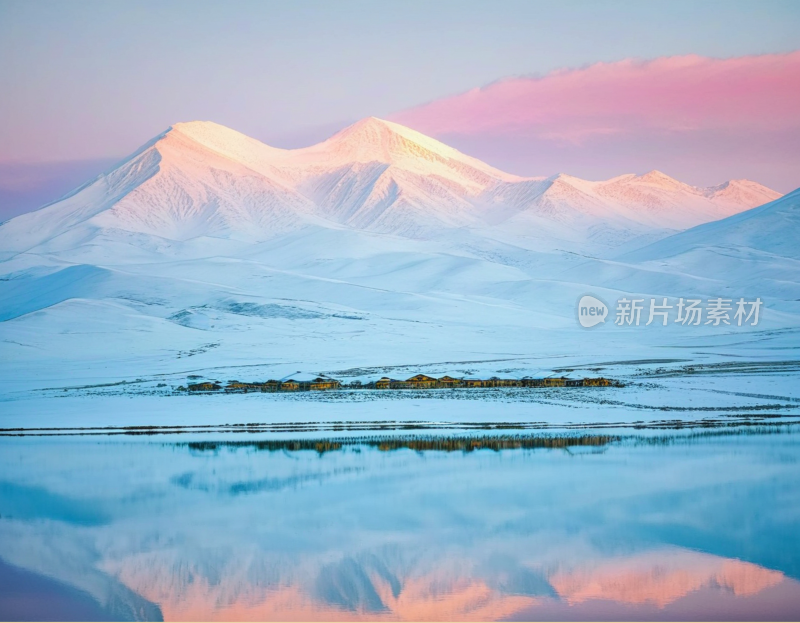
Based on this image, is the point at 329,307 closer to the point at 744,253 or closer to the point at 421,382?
the point at 421,382

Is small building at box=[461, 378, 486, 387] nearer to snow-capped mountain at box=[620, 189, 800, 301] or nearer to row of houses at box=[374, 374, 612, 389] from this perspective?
row of houses at box=[374, 374, 612, 389]

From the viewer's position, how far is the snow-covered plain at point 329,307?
37719 mm

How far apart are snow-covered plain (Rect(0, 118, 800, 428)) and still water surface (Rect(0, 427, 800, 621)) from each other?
844cm

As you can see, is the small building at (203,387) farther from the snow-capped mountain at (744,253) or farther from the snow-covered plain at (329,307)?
the snow-capped mountain at (744,253)

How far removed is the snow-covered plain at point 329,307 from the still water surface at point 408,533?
332 inches

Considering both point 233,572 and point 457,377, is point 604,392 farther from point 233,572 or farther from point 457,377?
point 233,572

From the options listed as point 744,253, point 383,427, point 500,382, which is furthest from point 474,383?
point 744,253

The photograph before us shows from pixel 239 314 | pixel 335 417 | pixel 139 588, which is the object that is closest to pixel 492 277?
pixel 239 314

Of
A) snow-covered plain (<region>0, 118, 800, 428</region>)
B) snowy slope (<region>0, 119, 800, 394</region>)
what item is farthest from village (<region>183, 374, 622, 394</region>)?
snowy slope (<region>0, 119, 800, 394</region>)

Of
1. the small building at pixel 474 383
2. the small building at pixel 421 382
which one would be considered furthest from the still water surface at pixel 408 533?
the small building at pixel 421 382

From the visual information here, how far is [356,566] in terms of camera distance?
14984 mm

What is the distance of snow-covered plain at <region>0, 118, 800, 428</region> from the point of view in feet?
124

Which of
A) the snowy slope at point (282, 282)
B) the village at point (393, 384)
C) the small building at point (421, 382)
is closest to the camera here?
the village at point (393, 384)

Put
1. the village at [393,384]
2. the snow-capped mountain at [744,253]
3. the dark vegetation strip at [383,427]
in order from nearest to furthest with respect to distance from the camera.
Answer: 1. the dark vegetation strip at [383,427]
2. the village at [393,384]
3. the snow-capped mountain at [744,253]
